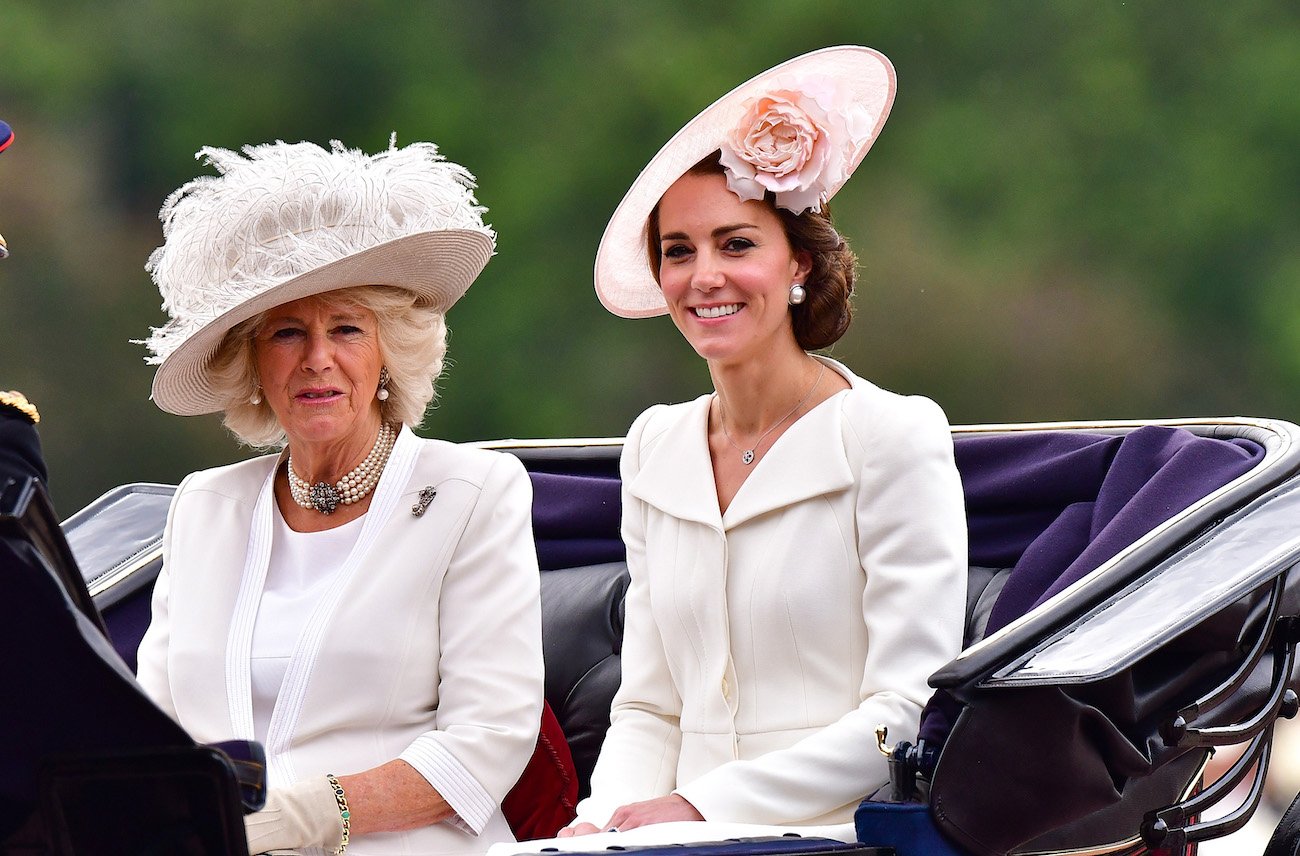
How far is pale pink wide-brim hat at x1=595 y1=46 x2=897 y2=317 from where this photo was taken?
288 centimetres

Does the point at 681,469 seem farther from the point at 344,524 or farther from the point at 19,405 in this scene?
the point at 19,405

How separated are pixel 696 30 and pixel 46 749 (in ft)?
24.2

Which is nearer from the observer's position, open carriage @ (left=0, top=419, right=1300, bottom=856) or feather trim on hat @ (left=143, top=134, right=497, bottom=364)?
open carriage @ (left=0, top=419, right=1300, bottom=856)

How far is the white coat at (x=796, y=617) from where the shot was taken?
2619 millimetres

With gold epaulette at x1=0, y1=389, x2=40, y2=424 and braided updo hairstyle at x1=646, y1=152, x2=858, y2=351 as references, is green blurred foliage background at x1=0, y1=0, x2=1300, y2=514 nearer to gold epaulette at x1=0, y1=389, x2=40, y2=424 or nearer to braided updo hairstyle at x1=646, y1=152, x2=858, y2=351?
braided updo hairstyle at x1=646, y1=152, x2=858, y2=351

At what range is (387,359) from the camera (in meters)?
2.94

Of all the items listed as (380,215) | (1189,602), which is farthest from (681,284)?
(1189,602)

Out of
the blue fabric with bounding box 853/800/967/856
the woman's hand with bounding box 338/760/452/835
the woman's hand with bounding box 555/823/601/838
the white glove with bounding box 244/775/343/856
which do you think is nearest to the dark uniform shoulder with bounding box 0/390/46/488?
the white glove with bounding box 244/775/343/856

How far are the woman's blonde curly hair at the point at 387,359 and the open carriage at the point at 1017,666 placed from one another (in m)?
0.59

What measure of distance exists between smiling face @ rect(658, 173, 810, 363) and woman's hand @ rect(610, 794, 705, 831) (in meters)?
0.66

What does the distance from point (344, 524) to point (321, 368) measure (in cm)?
25

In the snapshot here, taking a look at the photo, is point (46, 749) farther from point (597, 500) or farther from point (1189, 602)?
point (597, 500)

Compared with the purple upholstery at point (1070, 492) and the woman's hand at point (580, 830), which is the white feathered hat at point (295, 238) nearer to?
the woman's hand at point (580, 830)

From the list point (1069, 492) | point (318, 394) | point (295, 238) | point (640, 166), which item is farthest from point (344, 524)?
point (640, 166)
